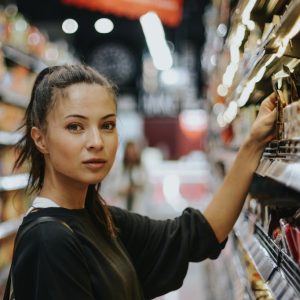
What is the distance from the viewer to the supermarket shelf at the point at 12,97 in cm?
476

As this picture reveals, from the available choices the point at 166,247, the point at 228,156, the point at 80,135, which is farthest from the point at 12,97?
the point at 80,135

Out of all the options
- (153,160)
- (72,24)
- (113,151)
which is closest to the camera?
(113,151)

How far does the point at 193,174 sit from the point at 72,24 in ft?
15.9

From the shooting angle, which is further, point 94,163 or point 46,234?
point 94,163

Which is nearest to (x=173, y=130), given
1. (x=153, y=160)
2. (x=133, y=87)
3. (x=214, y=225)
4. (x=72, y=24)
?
(x=153, y=160)

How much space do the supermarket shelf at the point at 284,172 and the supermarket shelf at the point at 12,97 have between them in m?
3.55

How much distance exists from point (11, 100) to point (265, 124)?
377cm

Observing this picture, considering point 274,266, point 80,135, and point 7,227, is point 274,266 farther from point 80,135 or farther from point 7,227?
point 7,227

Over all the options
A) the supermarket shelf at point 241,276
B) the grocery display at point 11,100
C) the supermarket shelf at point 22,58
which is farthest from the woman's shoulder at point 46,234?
the supermarket shelf at point 22,58

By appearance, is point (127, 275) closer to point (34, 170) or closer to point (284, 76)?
point (34, 170)

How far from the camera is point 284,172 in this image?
1.30 metres

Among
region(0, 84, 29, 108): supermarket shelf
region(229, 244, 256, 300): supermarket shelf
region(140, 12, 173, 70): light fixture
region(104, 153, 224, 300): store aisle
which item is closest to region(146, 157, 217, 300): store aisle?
region(104, 153, 224, 300): store aisle

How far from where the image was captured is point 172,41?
1534 centimetres

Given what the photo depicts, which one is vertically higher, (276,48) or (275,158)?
(276,48)
